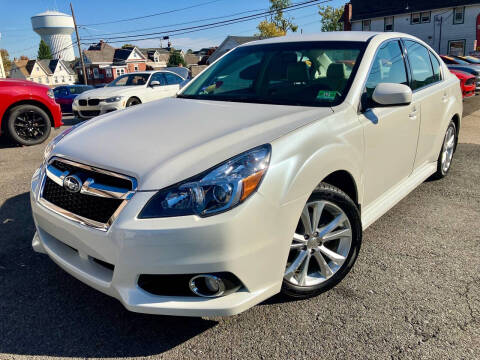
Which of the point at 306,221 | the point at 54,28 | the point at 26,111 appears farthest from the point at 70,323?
the point at 54,28

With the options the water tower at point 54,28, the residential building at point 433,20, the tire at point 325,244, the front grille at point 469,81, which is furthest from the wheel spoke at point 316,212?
the water tower at point 54,28

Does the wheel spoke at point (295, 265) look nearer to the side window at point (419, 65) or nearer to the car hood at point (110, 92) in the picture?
the side window at point (419, 65)

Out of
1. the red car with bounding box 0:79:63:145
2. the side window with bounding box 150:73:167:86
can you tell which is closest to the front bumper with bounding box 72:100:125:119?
the side window with bounding box 150:73:167:86

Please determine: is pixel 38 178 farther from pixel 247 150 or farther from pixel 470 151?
pixel 470 151

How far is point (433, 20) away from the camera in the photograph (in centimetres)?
3716

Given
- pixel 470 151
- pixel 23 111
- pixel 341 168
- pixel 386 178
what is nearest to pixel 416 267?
pixel 386 178

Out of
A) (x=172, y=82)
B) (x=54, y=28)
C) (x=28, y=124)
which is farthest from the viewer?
(x=54, y=28)

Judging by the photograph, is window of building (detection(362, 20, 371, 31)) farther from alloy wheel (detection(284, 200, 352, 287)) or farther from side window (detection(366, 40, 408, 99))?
alloy wheel (detection(284, 200, 352, 287))

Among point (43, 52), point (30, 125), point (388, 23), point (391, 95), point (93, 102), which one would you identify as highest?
point (43, 52)

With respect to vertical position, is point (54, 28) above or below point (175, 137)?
above

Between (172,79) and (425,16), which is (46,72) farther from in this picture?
(172,79)

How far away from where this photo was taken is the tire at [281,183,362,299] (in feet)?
7.38

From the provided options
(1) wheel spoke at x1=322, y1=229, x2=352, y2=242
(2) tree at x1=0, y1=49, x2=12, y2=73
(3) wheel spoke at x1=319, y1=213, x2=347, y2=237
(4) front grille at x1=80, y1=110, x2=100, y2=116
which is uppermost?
(2) tree at x1=0, y1=49, x2=12, y2=73

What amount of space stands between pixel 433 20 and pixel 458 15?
216cm
